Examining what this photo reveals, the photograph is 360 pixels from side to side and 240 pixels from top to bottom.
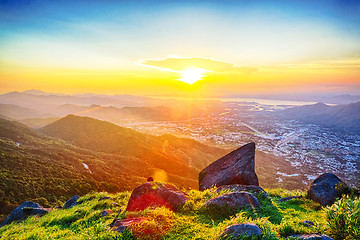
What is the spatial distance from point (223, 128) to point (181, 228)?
15162 centimetres

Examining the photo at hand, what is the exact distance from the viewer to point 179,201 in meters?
8.61

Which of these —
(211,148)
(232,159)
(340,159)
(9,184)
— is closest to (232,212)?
(232,159)

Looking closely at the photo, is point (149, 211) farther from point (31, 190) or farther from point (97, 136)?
point (97, 136)

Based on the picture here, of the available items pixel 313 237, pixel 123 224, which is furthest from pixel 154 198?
pixel 313 237

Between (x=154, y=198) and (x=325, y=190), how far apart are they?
11.0 m

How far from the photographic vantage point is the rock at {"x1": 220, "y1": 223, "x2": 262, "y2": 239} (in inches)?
202

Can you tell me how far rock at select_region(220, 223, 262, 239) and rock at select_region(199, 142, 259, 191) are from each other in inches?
301

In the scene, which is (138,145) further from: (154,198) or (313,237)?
(313,237)

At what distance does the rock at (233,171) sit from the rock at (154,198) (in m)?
4.98

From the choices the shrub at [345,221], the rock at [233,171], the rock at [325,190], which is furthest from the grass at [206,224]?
the rock at [233,171]

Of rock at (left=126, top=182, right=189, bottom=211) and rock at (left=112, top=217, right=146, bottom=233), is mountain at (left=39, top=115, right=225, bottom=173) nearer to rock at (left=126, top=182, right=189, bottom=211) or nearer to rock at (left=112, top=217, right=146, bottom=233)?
rock at (left=126, top=182, right=189, bottom=211)

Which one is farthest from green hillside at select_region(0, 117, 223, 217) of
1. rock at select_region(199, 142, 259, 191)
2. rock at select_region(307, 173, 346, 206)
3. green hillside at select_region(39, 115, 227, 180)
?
rock at select_region(307, 173, 346, 206)

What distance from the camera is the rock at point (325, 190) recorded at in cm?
1091

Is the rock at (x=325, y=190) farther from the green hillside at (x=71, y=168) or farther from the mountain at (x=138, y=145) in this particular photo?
the mountain at (x=138, y=145)
